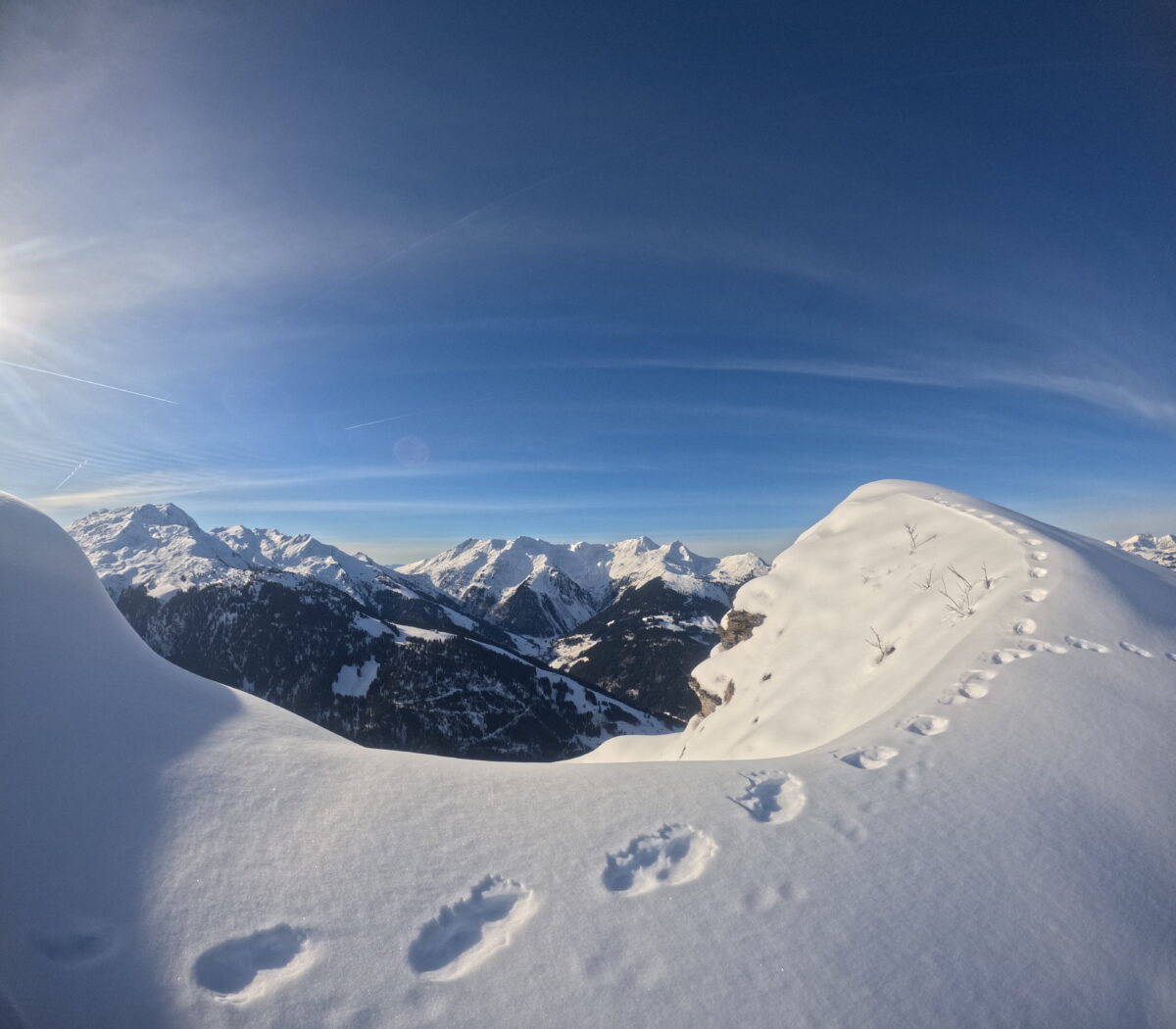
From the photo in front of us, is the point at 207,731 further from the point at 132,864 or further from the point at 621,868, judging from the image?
the point at 621,868

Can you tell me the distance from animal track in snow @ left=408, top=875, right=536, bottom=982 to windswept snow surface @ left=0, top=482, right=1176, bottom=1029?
0.05ft

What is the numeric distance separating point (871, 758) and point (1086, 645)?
3855 mm

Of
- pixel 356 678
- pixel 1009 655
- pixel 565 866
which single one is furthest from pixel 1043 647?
pixel 356 678

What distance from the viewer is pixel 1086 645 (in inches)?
243

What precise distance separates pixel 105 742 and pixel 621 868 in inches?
173

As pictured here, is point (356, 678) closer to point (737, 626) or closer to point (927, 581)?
point (737, 626)

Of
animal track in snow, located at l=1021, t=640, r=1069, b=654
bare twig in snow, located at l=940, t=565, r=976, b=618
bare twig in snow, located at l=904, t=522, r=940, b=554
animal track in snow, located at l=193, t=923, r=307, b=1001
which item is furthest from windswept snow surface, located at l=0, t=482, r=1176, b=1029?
bare twig in snow, located at l=904, t=522, r=940, b=554

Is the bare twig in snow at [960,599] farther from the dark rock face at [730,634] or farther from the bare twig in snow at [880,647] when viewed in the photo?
the dark rock face at [730,634]

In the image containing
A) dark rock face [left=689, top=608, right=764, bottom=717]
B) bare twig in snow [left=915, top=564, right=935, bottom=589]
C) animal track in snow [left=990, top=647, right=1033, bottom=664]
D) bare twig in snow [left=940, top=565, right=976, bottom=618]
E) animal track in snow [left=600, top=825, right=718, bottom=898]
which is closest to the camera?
animal track in snow [left=600, top=825, right=718, bottom=898]

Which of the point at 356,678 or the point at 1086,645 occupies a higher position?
the point at 1086,645

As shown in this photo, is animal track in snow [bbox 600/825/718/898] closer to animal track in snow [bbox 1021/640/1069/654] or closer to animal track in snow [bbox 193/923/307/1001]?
animal track in snow [bbox 193/923/307/1001]

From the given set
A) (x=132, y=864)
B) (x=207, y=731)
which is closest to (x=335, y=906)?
(x=132, y=864)

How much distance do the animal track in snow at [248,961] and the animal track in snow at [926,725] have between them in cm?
533

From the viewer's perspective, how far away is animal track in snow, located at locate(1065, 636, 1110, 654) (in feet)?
19.8
